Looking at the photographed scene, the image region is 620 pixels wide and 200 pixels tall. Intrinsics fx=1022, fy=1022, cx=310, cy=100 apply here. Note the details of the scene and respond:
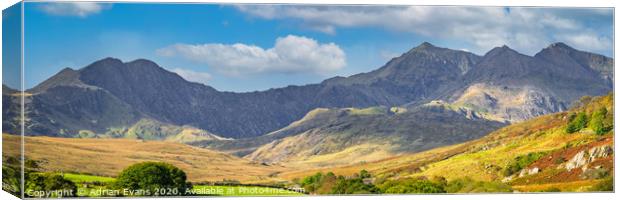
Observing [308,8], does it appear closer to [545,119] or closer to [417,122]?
[545,119]

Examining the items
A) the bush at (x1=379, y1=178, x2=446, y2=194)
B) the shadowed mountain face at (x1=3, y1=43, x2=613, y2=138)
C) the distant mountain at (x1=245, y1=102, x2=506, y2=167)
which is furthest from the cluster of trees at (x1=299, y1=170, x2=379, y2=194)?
the distant mountain at (x1=245, y1=102, x2=506, y2=167)

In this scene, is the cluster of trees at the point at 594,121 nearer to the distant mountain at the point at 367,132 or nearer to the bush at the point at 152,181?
the bush at the point at 152,181

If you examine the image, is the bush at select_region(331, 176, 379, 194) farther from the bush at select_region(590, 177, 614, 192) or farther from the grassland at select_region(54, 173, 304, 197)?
the bush at select_region(590, 177, 614, 192)

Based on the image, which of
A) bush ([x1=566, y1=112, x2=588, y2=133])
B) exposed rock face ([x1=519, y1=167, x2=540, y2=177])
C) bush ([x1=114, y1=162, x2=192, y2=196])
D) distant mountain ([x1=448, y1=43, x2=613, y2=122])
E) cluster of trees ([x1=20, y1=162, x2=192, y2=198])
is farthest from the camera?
distant mountain ([x1=448, y1=43, x2=613, y2=122])

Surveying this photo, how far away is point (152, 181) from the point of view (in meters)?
50.3

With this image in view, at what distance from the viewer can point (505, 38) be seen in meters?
68.8

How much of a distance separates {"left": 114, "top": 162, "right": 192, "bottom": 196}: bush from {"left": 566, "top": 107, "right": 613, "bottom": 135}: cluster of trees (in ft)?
73.6

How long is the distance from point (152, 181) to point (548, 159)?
2211 cm

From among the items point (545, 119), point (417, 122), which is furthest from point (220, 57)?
point (417, 122)

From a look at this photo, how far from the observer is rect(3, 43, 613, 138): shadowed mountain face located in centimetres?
8106

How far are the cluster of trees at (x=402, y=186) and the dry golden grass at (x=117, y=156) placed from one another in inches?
203

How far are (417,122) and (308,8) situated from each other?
122 meters

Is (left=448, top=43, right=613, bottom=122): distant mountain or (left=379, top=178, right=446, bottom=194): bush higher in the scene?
(left=448, top=43, right=613, bottom=122): distant mountain

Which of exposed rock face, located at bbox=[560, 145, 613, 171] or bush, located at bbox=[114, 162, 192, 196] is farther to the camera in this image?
exposed rock face, located at bbox=[560, 145, 613, 171]
